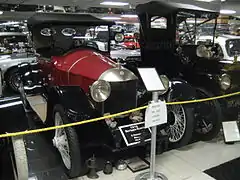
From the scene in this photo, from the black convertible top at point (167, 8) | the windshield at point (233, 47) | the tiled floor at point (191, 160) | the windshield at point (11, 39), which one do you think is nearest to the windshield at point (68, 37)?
the black convertible top at point (167, 8)

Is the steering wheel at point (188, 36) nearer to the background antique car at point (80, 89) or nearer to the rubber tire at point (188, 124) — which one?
the background antique car at point (80, 89)

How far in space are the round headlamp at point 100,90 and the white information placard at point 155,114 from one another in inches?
18.9

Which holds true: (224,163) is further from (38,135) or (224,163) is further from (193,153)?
(38,135)

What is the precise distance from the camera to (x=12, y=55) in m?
7.20

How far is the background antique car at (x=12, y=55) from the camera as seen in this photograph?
670cm

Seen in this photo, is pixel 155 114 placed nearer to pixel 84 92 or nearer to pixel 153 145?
pixel 153 145

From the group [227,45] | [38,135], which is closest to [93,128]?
[38,135]

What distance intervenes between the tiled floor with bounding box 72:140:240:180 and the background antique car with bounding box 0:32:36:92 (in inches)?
189

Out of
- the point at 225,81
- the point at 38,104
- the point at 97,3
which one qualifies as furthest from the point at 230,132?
the point at 97,3

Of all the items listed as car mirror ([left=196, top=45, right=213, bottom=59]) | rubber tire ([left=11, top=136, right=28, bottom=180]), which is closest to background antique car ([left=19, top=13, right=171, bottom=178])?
rubber tire ([left=11, top=136, right=28, bottom=180])

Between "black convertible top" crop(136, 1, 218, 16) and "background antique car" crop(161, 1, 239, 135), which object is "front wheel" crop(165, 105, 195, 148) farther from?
"black convertible top" crop(136, 1, 218, 16)

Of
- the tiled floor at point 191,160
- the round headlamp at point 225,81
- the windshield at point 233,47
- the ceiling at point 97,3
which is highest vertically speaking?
the ceiling at point 97,3

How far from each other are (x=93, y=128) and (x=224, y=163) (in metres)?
1.74

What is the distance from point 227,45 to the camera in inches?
256
